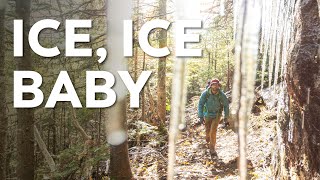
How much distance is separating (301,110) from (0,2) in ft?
21.3

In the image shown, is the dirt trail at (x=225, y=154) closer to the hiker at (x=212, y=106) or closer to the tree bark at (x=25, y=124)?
the hiker at (x=212, y=106)

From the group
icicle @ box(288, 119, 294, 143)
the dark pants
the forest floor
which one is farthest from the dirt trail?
icicle @ box(288, 119, 294, 143)

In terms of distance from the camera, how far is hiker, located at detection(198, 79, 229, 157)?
7.08 m

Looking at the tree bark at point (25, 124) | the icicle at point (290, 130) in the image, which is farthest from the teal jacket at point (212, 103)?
the icicle at point (290, 130)

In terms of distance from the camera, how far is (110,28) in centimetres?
578

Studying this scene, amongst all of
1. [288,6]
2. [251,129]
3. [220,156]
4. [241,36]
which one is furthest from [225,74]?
[241,36]

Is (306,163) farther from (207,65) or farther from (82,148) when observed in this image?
(207,65)

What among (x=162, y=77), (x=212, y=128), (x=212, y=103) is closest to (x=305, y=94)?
(x=212, y=103)

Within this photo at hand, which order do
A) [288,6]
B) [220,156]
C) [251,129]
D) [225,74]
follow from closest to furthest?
[288,6] < [220,156] < [251,129] < [225,74]

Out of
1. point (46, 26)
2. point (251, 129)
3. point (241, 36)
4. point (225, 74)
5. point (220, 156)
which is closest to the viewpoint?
point (241, 36)

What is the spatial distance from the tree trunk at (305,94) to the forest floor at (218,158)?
235 cm

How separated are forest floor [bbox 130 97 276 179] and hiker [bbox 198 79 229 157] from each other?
1.67 ft

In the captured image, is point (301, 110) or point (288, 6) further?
point (288, 6)

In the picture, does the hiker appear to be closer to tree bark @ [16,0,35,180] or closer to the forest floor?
the forest floor
